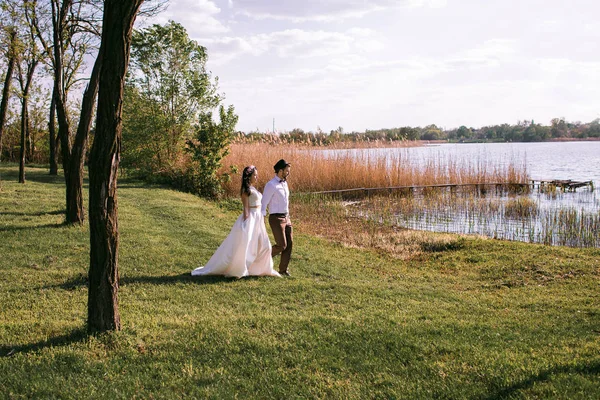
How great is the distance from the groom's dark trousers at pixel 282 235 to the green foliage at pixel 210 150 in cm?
1155

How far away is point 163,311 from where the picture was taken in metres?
6.63

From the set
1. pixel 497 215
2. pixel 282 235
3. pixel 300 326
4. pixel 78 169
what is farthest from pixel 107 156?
pixel 497 215

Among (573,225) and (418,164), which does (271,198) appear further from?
(418,164)

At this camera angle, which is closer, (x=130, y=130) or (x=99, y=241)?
(x=99, y=241)

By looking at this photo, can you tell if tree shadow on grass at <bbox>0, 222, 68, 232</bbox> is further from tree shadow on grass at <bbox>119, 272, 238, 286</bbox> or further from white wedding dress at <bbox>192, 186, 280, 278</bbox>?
white wedding dress at <bbox>192, 186, 280, 278</bbox>

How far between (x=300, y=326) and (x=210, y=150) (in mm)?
15364

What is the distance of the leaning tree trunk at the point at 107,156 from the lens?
16.5ft

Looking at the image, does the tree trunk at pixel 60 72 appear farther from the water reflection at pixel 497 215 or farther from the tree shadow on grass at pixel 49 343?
the water reflection at pixel 497 215

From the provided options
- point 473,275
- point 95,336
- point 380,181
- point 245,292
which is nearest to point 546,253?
point 473,275

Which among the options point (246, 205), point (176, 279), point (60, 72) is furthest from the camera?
point (60, 72)

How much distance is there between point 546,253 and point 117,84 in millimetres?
9638

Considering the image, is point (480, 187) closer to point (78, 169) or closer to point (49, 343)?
point (78, 169)

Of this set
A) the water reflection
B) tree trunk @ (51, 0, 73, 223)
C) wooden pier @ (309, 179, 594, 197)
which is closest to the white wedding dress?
tree trunk @ (51, 0, 73, 223)

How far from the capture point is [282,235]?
8906 mm
